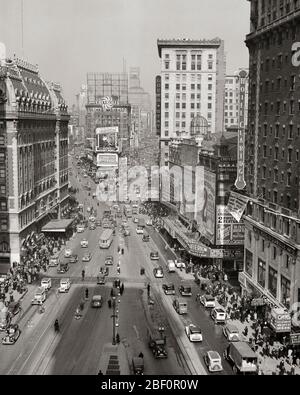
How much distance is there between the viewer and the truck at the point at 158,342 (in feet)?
147

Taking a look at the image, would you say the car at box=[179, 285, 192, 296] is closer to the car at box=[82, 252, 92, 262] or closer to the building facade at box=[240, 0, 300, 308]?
the building facade at box=[240, 0, 300, 308]

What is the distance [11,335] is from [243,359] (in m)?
19.7

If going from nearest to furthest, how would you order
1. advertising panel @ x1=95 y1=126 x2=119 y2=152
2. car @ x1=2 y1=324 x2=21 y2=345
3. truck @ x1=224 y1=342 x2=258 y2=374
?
truck @ x1=224 y1=342 x2=258 y2=374
car @ x1=2 y1=324 x2=21 y2=345
advertising panel @ x1=95 y1=126 x2=119 y2=152

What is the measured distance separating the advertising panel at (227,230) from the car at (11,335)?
31.8 meters

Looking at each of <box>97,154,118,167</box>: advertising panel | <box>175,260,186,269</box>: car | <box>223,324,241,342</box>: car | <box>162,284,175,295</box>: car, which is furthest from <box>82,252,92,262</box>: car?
<box>97,154,118,167</box>: advertising panel

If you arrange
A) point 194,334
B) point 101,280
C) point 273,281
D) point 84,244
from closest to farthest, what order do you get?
point 194,334
point 273,281
point 101,280
point 84,244

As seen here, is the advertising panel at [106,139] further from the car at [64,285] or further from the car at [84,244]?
the car at [64,285]

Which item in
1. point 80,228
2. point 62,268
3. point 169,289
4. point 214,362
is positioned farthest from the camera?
point 80,228

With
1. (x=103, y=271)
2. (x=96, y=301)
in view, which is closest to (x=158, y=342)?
(x=96, y=301)

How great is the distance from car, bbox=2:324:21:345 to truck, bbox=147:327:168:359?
1132cm

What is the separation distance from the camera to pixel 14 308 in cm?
5569

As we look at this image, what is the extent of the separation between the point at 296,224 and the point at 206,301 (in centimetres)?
1394

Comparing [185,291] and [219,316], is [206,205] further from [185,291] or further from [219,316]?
[219,316]

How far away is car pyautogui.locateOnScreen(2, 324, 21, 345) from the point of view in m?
47.5
